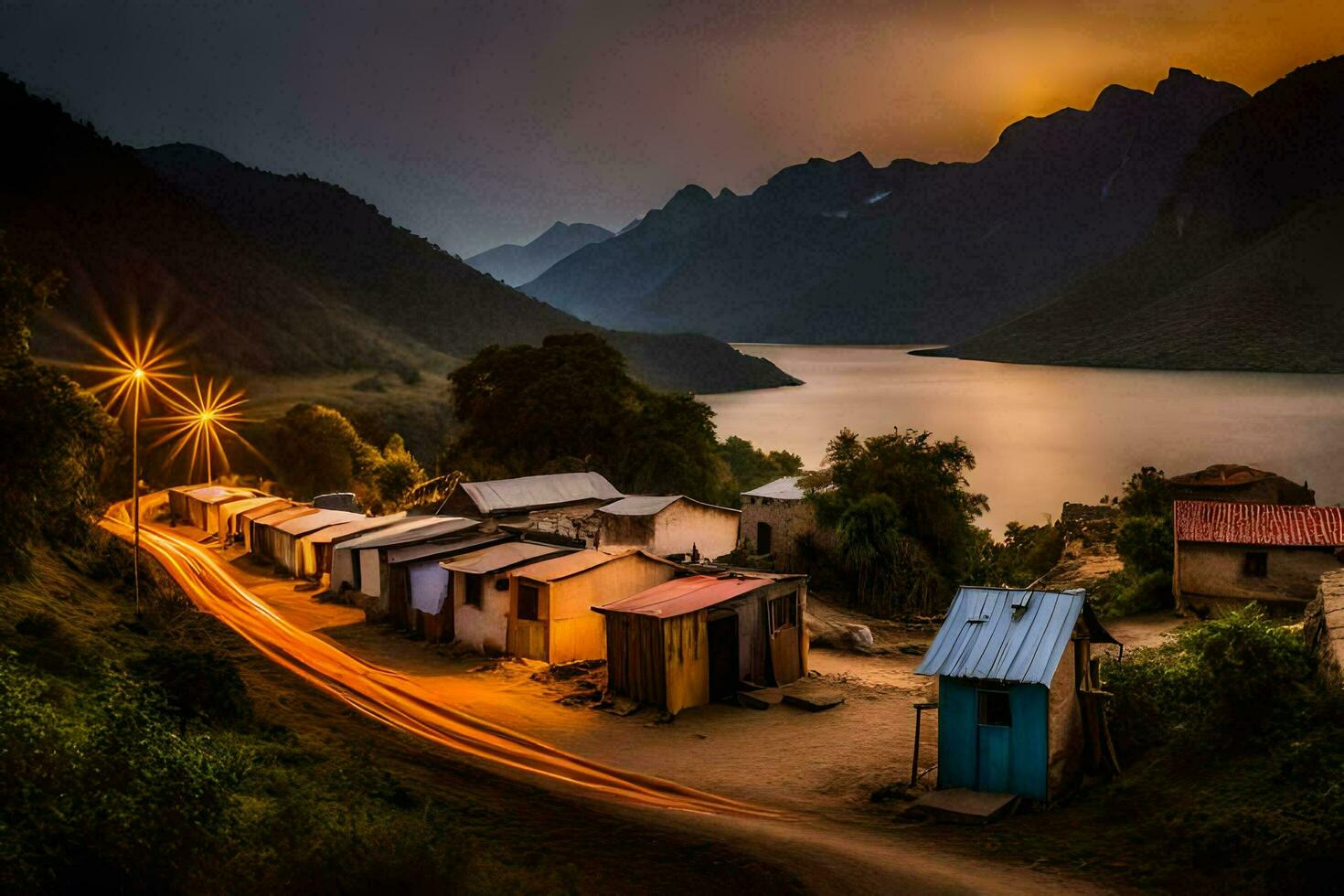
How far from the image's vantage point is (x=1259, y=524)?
88.4ft

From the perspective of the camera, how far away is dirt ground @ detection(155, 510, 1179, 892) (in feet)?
38.8

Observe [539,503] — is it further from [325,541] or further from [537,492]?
[325,541]

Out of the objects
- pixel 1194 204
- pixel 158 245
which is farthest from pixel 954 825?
pixel 1194 204

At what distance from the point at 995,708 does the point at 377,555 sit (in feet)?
60.0

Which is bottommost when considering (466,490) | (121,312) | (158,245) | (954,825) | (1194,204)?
(954,825)

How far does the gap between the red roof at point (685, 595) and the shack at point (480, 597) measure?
284 centimetres

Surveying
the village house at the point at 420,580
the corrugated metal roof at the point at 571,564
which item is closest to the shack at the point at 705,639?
the corrugated metal roof at the point at 571,564

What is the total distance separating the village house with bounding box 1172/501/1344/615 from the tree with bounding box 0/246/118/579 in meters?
25.2

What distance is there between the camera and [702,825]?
1180cm

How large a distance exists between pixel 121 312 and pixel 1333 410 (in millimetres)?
132068

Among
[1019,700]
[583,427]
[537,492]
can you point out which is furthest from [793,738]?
[583,427]

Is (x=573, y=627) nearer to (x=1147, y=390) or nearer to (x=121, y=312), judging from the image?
(x=121, y=312)

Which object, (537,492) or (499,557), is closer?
(499,557)

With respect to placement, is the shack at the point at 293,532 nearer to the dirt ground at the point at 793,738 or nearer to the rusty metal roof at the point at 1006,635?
the dirt ground at the point at 793,738
